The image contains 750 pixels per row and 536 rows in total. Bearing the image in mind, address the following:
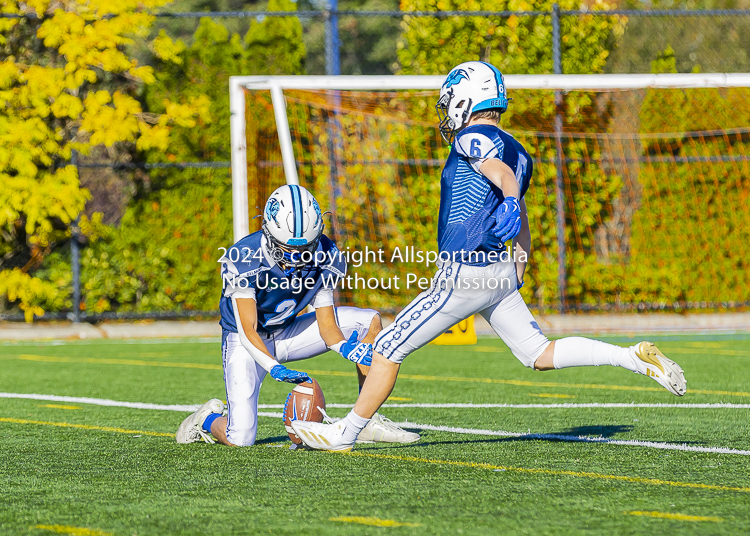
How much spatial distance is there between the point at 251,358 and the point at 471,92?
1737 millimetres

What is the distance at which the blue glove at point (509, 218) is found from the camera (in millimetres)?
4551

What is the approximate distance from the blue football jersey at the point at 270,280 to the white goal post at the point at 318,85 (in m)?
5.09

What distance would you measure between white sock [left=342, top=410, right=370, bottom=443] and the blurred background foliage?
26.6 ft

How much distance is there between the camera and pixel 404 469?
4613mm

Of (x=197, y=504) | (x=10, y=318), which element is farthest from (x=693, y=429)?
(x=10, y=318)

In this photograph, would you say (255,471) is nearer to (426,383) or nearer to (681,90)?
(426,383)

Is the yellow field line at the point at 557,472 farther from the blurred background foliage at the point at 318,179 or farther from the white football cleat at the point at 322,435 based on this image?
the blurred background foliage at the point at 318,179

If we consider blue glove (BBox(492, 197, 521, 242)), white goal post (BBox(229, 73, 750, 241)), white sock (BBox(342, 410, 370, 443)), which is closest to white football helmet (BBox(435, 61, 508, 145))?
blue glove (BBox(492, 197, 521, 242))

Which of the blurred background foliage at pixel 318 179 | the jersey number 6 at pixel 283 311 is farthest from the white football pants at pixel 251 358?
the blurred background foliage at pixel 318 179

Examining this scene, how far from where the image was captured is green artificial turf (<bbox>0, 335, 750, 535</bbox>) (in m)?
3.59

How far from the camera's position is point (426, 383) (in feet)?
27.3

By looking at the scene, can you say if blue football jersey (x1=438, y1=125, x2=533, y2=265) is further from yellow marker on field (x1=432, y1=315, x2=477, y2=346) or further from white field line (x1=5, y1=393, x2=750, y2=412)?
yellow marker on field (x1=432, y1=315, x2=477, y2=346)

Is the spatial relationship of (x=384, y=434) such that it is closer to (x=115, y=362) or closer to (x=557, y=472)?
(x=557, y=472)

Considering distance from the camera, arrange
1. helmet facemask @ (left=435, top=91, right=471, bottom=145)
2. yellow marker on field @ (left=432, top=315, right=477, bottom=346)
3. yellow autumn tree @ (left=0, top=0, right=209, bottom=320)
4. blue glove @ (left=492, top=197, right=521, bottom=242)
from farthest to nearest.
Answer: yellow autumn tree @ (left=0, top=0, right=209, bottom=320) → yellow marker on field @ (left=432, top=315, right=477, bottom=346) → helmet facemask @ (left=435, top=91, right=471, bottom=145) → blue glove @ (left=492, top=197, right=521, bottom=242)
